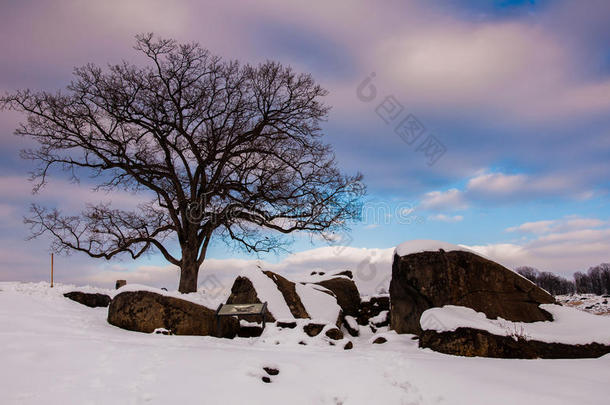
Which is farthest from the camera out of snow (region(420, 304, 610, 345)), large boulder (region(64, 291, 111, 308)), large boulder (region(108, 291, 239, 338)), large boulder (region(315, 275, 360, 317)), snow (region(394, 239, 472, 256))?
large boulder (region(315, 275, 360, 317))

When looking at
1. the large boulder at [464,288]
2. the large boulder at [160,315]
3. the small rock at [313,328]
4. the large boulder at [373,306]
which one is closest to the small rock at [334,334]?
the small rock at [313,328]

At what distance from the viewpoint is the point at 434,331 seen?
9.62 m

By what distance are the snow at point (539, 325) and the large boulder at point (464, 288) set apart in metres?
0.27

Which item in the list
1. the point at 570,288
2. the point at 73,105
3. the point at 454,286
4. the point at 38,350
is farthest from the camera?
the point at 570,288

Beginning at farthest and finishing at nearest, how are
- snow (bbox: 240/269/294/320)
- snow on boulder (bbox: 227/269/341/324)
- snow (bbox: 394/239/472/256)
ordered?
snow on boulder (bbox: 227/269/341/324)
snow (bbox: 240/269/294/320)
snow (bbox: 394/239/472/256)

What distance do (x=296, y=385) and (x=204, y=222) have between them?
14291mm

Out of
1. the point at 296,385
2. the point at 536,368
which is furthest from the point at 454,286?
the point at 296,385

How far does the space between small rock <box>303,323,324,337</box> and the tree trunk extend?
28.8ft

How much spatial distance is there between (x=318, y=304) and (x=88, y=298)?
25.9 ft

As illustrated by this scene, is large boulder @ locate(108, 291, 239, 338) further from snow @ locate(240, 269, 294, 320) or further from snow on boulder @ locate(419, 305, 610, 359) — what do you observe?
snow on boulder @ locate(419, 305, 610, 359)

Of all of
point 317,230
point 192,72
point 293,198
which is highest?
point 192,72

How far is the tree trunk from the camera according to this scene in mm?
18203

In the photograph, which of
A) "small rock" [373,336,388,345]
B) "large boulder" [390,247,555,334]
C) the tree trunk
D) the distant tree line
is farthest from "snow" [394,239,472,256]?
the distant tree line

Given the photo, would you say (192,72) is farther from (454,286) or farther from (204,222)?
(454,286)
